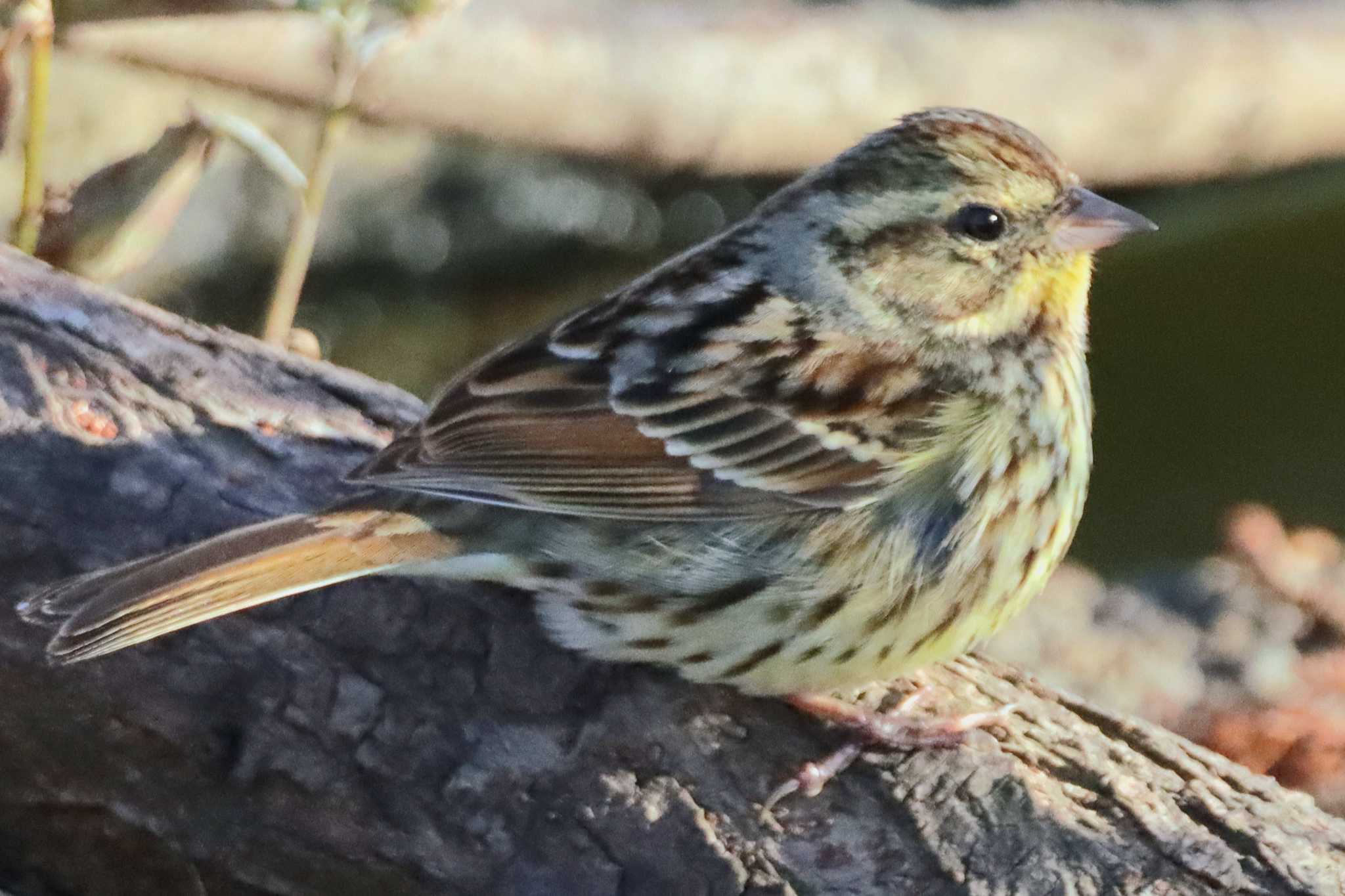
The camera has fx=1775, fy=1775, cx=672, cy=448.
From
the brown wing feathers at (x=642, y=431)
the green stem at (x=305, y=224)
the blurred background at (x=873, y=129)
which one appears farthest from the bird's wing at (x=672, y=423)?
the blurred background at (x=873, y=129)

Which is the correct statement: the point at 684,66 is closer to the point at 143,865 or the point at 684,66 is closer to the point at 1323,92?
the point at 1323,92

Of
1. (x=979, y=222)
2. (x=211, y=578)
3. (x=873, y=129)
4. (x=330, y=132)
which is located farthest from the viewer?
(x=873, y=129)

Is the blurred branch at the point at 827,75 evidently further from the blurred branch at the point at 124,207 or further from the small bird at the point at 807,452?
the small bird at the point at 807,452

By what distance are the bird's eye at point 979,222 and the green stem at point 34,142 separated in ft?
3.86

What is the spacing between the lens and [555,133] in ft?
13.7

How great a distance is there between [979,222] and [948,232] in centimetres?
4

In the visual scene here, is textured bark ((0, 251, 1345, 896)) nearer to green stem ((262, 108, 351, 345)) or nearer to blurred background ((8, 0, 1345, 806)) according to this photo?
green stem ((262, 108, 351, 345))

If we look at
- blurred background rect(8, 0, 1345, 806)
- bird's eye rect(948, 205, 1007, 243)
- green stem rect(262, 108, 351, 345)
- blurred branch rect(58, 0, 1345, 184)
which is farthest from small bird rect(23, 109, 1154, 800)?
blurred branch rect(58, 0, 1345, 184)

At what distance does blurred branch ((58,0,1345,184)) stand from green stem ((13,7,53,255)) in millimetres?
1028

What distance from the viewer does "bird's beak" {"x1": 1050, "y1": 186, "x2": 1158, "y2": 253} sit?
214 centimetres

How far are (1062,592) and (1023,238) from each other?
1.96m

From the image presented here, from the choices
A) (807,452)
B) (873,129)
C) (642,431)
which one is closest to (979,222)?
(807,452)

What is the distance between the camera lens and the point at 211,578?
189 cm

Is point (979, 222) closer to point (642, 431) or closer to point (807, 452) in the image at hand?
point (807, 452)
